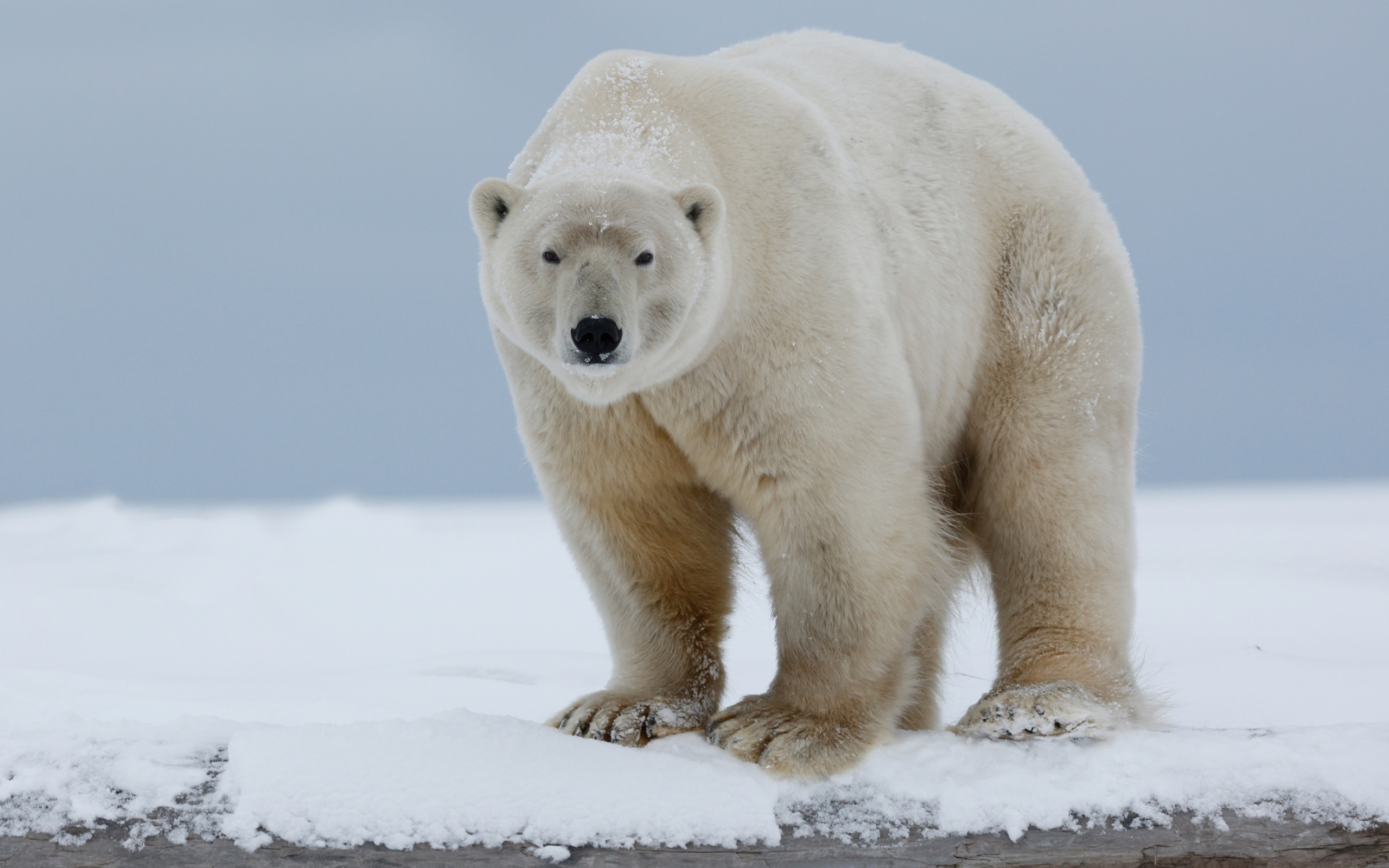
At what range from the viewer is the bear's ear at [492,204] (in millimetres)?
3998

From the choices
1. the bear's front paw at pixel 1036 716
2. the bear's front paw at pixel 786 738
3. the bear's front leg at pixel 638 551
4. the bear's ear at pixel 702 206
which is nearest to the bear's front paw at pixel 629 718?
the bear's front leg at pixel 638 551

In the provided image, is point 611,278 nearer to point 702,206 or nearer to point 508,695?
point 702,206

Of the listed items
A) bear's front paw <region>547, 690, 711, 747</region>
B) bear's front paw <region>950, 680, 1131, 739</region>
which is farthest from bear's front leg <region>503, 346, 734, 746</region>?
bear's front paw <region>950, 680, 1131, 739</region>

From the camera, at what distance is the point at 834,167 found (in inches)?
175

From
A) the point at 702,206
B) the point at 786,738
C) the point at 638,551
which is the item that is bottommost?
the point at 786,738

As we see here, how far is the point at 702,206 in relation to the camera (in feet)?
12.7

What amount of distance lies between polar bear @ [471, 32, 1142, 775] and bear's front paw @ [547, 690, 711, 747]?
0.5 inches

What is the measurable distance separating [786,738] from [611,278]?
1.66 meters

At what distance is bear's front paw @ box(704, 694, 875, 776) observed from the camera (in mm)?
3928

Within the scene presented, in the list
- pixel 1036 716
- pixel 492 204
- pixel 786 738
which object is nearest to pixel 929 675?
pixel 1036 716

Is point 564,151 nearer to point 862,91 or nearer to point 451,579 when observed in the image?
point 862,91

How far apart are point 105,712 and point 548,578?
6.09 metres

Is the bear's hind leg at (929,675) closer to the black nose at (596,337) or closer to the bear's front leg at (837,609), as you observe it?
the bear's front leg at (837,609)

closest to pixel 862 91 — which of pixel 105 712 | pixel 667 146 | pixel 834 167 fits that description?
pixel 834 167
